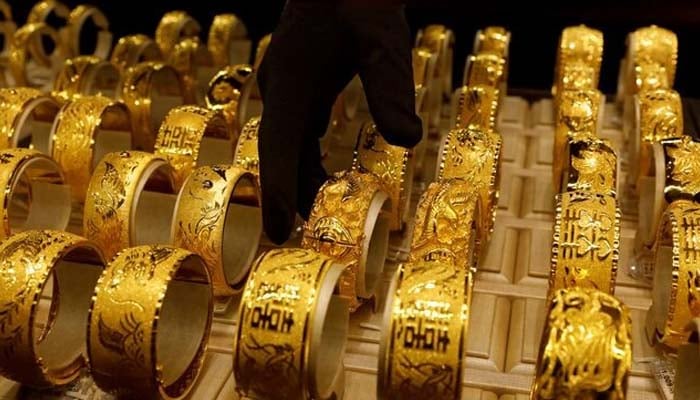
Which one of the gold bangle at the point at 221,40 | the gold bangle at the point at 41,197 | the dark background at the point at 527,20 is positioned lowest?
the gold bangle at the point at 41,197

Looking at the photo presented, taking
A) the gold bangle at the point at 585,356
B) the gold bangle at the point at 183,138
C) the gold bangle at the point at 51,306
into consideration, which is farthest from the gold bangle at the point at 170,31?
the gold bangle at the point at 585,356

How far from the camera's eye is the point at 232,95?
3.93ft

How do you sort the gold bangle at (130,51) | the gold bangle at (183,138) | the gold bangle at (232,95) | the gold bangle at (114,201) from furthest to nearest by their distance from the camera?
the gold bangle at (130,51), the gold bangle at (232,95), the gold bangle at (183,138), the gold bangle at (114,201)

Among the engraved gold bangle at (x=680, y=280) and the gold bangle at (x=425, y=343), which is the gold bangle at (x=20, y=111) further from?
the engraved gold bangle at (x=680, y=280)

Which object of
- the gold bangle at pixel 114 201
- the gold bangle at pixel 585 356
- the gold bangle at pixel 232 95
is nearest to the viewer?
the gold bangle at pixel 585 356

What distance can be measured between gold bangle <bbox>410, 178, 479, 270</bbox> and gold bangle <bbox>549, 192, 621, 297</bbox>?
8cm

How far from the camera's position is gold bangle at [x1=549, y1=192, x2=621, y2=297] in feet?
2.68

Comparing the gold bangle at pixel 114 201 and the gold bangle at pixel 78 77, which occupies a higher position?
the gold bangle at pixel 78 77

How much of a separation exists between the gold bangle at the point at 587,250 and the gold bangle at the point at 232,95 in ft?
1.69

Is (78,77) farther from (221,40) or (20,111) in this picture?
(221,40)

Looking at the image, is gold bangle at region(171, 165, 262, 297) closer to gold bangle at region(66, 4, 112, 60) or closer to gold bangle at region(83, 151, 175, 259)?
gold bangle at region(83, 151, 175, 259)

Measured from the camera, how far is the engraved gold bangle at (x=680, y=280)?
809 mm

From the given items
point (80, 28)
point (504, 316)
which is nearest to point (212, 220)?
point (504, 316)

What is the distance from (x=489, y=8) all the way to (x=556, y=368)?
96cm
